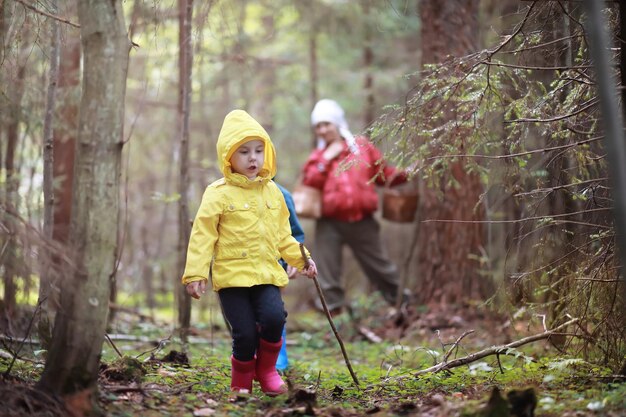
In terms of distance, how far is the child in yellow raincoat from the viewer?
4652 mm

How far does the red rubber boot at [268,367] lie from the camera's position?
4.88 metres

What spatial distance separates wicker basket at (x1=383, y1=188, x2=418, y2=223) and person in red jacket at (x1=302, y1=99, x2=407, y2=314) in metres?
0.18

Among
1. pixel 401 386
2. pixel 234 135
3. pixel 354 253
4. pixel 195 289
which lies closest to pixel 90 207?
pixel 195 289

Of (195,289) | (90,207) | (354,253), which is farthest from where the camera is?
(354,253)

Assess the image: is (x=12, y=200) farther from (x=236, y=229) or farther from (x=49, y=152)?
(x=236, y=229)

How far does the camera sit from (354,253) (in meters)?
9.98

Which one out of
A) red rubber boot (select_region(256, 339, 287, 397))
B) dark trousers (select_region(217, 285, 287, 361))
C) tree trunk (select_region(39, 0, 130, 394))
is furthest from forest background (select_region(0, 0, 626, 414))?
red rubber boot (select_region(256, 339, 287, 397))

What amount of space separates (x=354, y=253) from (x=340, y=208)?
81 centimetres

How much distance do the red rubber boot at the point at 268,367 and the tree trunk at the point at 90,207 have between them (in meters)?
1.52

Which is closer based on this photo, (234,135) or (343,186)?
(234,135)

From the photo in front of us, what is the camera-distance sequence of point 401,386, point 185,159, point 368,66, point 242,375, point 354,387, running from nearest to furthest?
point 242,375, point 401,386, point 354,387, point 185,159, point 368,66

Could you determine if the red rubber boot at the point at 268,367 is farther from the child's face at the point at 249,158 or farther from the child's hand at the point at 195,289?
the child's face at the point at 249,158

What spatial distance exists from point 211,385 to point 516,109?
9.93 feet

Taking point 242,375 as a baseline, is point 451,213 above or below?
above
